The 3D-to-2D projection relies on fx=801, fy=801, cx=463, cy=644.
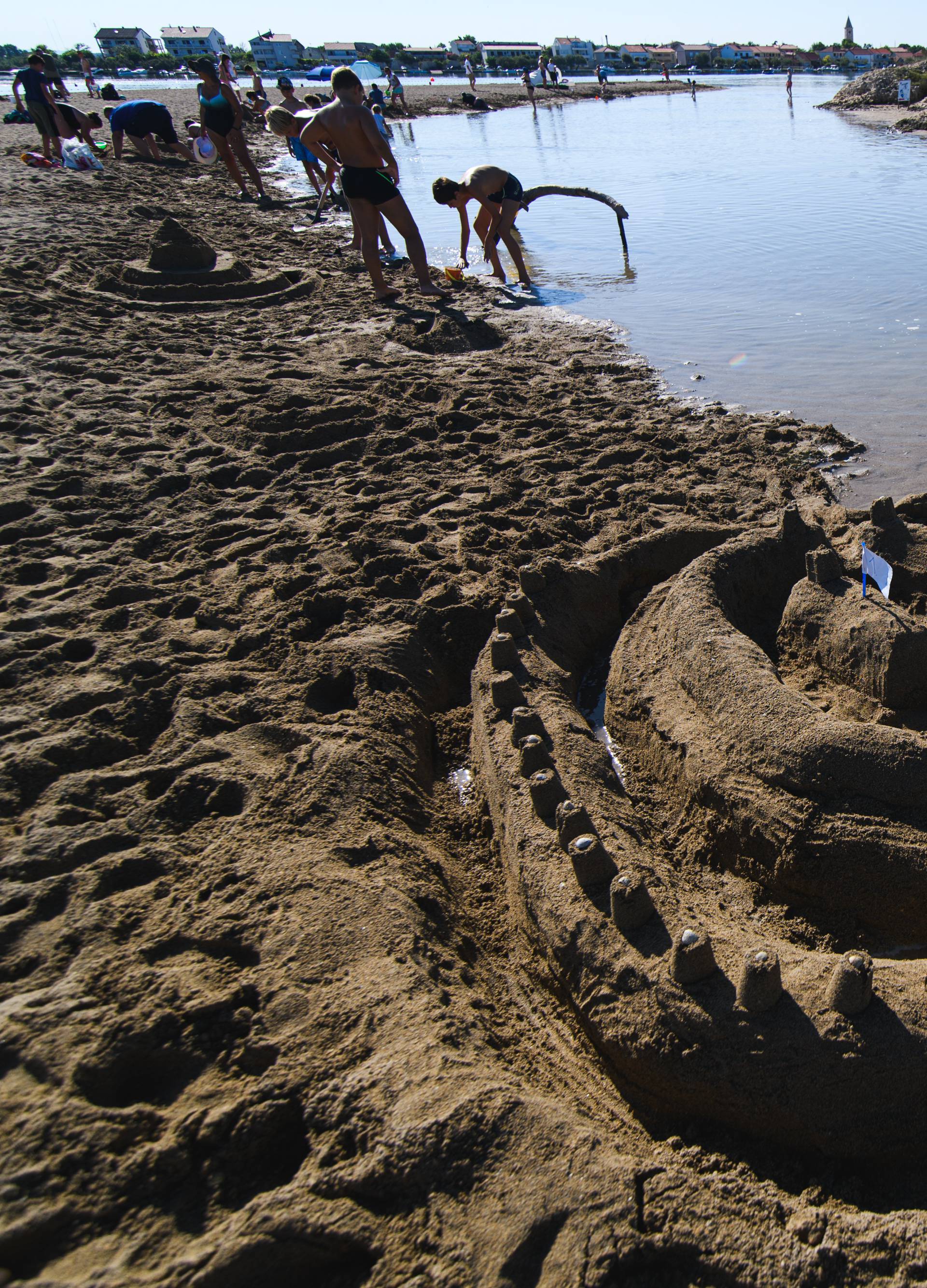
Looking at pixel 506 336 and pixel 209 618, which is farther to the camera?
Answer: pixel 506 336

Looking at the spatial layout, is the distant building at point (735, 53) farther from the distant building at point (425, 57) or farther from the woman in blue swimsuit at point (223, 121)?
the woman in blue swimsuit at point (223, 121)

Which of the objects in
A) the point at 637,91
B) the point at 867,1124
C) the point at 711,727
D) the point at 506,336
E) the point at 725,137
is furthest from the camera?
the point at 637,91

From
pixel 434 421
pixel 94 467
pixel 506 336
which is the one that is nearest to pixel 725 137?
pixel 506 336

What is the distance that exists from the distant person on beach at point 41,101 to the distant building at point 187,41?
64.6 m

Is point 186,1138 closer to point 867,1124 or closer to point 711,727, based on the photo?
point 867,1124

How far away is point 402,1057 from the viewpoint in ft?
5.71

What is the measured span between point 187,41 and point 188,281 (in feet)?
268

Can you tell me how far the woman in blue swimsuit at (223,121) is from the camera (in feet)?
35.8

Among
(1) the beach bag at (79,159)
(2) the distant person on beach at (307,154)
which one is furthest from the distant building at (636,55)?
(1) the beach bag at (79,159)

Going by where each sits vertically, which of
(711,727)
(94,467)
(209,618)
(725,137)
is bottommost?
(711,727)

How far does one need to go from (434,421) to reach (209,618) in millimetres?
2470

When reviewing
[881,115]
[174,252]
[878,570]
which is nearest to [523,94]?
[881,115]

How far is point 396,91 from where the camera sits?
29.4 metres

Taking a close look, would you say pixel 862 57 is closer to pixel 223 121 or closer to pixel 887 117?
pixel 887 117
